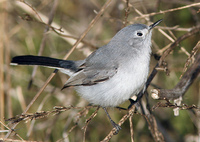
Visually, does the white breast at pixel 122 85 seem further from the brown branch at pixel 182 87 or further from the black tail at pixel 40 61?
the black tail at pixel 40 61

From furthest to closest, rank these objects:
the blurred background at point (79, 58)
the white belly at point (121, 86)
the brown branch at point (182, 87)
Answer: the blurred background at point (79, 58), the white belly at point (121, 86), the brown branch at point (182, 87)

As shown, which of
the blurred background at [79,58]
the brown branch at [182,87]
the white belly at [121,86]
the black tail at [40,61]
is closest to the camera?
the brown branch at [182,87]

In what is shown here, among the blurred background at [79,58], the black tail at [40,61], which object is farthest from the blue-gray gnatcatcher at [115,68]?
the blurred background at [79,58]

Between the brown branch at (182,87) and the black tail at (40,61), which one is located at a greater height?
the black tail at (40,61)

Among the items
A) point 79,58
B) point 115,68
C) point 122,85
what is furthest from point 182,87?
point 79,58

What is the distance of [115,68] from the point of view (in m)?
2.71

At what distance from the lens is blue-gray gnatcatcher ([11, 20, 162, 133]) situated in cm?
255

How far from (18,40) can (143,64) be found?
318 centimetres

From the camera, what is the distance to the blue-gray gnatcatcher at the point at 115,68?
2.55 metres

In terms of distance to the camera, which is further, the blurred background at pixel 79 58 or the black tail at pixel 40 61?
the blurred background at pixel 79 58

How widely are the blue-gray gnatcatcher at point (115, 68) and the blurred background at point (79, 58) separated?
0.29 m

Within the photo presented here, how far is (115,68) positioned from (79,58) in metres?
1.50

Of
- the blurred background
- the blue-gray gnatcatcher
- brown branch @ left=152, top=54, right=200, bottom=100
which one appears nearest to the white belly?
the blue-gray gnatcatcher

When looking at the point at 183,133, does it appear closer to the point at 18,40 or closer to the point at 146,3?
the point at 146,3
